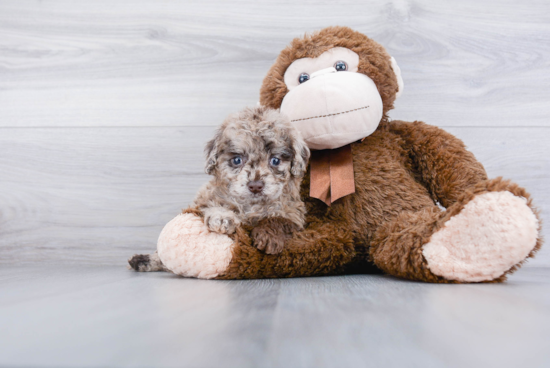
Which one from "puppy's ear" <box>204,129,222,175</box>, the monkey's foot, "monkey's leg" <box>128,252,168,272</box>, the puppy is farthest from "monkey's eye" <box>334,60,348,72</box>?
"monkey's leg" <box>128,252,168,272</box>

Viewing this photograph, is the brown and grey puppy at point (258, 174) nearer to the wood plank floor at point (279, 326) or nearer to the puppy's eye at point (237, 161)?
the puppy's eye at point (237, 161)

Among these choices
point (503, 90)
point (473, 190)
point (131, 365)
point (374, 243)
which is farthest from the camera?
point (503, 90)

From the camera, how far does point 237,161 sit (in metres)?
0.88

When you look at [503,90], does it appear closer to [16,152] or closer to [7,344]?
[7,344]

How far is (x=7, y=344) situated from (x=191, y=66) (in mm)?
1153

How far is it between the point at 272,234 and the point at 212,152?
0.78 feet

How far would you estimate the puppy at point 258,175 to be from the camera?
86cm

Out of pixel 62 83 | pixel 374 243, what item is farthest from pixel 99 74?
pixel 374 243

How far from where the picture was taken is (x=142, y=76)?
1.44m

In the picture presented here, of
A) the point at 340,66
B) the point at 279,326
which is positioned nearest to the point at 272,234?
the point at 279,326

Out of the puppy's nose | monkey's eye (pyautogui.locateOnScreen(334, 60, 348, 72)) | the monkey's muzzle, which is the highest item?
monkey's eye (pyautogui.locateOnScreen(334, 60, 348, 72))

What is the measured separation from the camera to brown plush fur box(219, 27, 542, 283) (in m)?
0.86

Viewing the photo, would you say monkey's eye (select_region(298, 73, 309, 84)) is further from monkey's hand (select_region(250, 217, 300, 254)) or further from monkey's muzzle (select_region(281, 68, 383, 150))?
monkey's hand (select_region(250, 217, 300, 254))

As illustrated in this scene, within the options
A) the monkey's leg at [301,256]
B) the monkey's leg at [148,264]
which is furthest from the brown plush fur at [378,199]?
the monkey's leg at [148,264]
